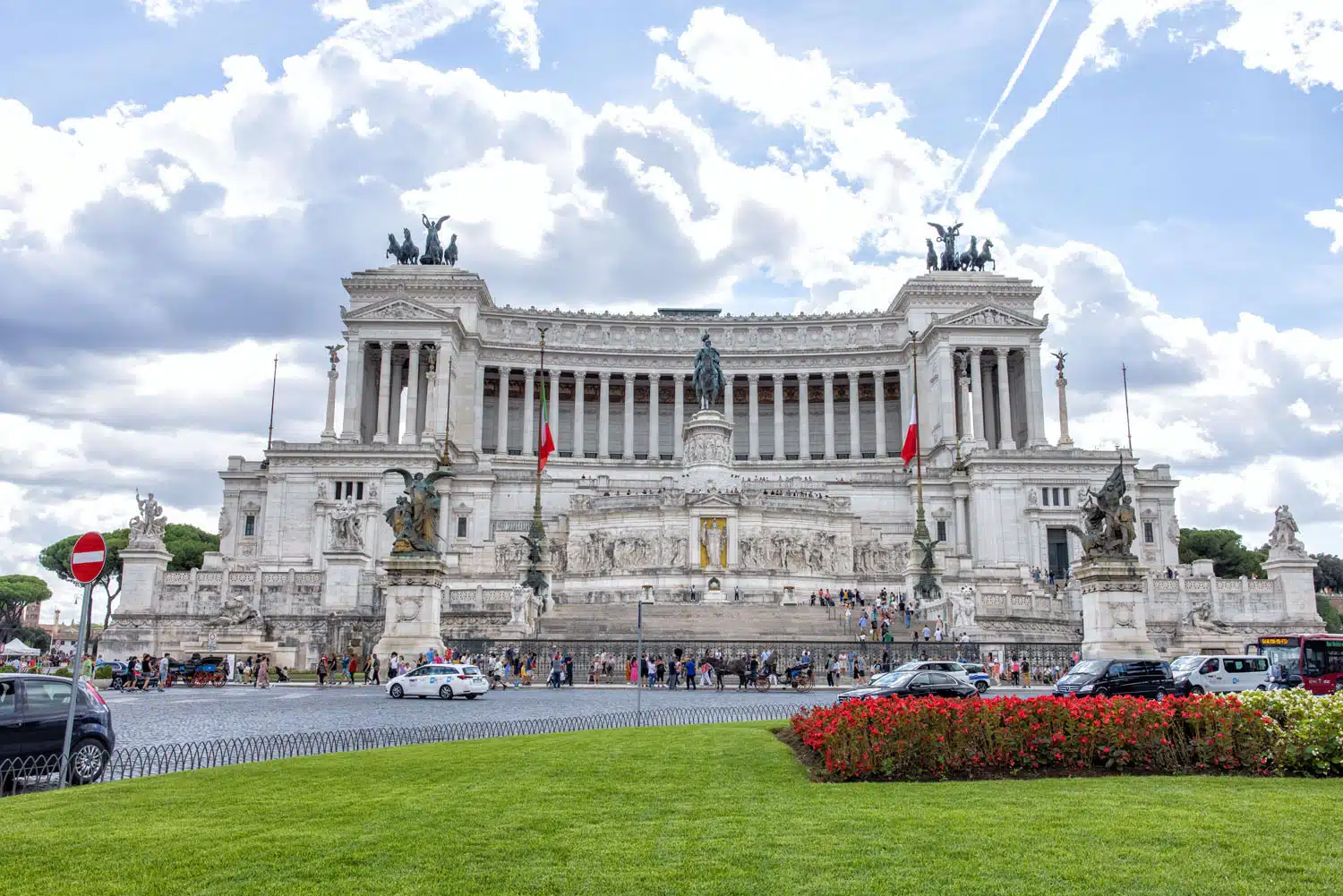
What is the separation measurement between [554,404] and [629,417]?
282 inches

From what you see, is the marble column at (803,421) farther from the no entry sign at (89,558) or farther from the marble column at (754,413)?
the no entry sign at (89,558)

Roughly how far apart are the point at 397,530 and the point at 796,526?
3514 cm

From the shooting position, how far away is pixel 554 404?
10475 cm

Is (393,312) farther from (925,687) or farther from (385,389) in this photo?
(925,687)

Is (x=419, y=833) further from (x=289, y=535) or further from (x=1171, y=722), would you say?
(x=289, y=535)

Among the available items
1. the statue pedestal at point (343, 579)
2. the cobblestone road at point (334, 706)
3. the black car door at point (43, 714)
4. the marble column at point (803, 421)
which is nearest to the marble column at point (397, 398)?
the marble column at point (803, 421)

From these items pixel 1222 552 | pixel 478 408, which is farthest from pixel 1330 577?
pixel 478 408

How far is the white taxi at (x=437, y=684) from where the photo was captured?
106 feet

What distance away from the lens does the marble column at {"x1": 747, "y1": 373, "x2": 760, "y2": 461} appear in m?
105

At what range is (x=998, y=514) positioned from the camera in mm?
80500

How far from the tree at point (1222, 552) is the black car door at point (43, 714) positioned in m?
101

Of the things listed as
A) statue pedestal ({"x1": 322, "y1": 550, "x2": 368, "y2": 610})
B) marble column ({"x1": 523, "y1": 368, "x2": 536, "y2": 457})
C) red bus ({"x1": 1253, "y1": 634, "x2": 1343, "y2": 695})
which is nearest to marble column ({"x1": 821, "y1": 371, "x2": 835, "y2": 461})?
marble column ({"x1": 523, "y1": 368, "x2": 536, "y2": 457})

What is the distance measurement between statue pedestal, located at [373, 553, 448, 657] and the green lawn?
74.9 ft

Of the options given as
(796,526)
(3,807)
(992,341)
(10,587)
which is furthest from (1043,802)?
(10,587)
